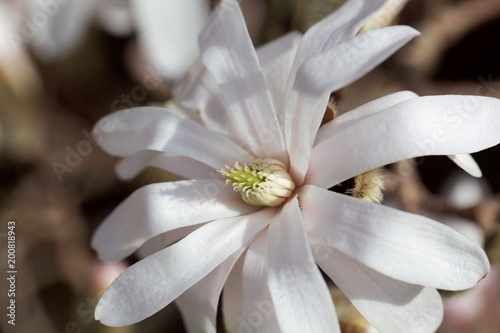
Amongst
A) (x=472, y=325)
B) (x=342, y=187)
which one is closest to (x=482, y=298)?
(x=472, y=325)

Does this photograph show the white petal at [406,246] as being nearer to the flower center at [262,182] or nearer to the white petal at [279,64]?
the flower center at [262,182]

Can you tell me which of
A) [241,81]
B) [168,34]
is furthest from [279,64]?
[168,34]

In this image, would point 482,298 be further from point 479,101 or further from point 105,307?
point 105,307

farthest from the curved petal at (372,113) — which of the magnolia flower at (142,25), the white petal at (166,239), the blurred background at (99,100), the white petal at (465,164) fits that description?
the magnolia flower at (142,25)

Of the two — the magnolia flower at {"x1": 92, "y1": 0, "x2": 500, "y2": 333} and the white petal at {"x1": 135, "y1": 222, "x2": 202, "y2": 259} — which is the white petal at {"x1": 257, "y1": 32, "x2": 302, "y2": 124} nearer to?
the magnolia flower at {"x1": 92, "y1": 0, "x2": 500, "y2": 333}

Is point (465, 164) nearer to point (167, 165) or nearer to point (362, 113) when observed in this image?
point (362, 113)

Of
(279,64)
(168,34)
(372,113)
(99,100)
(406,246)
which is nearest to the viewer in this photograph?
(406,246)
